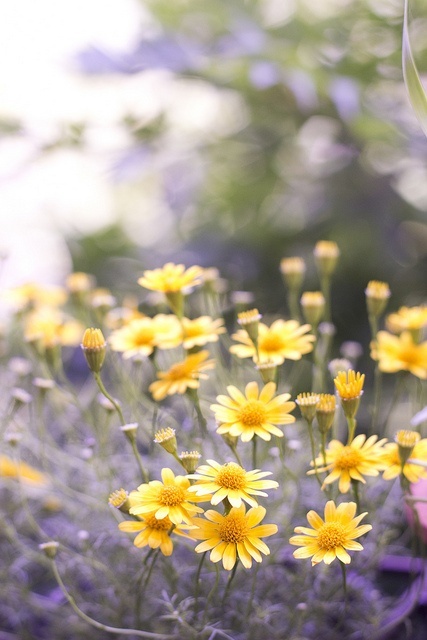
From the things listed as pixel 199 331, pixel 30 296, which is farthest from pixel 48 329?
pixel 199 331

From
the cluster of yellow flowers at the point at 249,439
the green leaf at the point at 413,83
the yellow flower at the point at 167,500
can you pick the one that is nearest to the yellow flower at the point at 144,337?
the cluster of yellow flowers at the point at 249,439

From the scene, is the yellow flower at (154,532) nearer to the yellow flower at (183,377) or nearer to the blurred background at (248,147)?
the yellow flower at (183,377)

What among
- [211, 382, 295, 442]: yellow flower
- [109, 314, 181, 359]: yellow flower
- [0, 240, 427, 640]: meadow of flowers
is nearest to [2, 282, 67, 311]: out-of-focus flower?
[0, 240, 427, 640]: meadow of flowers

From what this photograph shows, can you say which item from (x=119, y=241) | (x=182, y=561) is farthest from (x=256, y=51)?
(x=182, y=561)

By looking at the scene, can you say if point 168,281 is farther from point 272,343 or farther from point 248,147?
point 248,147

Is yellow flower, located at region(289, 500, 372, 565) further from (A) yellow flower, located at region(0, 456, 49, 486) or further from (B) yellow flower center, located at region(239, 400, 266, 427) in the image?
(A) yellow flower, located at region(0, 456, 49, 486)

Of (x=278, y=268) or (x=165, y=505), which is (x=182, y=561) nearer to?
(x=165, y=505)
